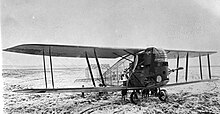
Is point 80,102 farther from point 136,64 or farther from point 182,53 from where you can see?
point 182,53

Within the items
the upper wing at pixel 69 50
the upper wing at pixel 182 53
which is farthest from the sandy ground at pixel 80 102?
the upper wing at pixel 182 53

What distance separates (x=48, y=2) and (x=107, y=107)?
2.23 ft

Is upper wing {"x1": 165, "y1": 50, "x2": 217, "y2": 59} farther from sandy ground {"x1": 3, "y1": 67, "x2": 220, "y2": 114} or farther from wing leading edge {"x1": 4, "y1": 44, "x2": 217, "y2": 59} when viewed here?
sandy ground {"x1": 3, "y1": 67, "x2": 220, "y2": 114}

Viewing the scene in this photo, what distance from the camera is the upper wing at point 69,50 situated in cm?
114

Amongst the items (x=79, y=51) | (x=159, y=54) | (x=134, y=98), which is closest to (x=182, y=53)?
(x=159, y=54)

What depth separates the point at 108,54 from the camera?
4.49ft

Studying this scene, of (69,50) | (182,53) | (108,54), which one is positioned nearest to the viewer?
(69,50)

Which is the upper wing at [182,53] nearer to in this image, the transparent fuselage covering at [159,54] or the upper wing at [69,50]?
the transparent fuselage covering at [159,54]

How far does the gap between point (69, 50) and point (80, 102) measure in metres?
0.31

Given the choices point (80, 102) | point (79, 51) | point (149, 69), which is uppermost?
point (79, 51)

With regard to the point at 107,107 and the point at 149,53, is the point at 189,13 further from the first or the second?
the point at 107,107

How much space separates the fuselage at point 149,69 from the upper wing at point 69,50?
0.24 feet

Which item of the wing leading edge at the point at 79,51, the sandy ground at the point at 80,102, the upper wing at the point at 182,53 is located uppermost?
the wing leading edge at the point at 79,51

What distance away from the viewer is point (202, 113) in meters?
1.35
